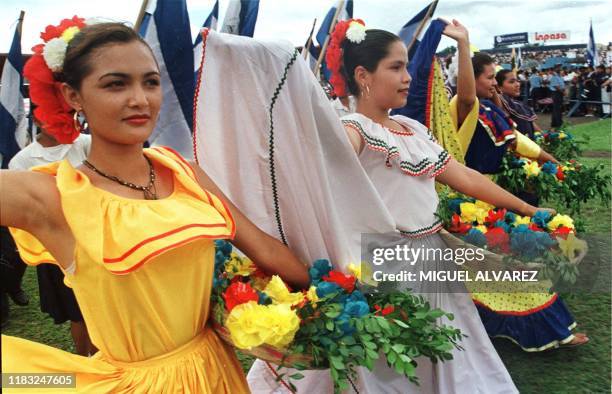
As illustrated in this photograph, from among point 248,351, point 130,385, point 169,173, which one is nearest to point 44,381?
point 130,385

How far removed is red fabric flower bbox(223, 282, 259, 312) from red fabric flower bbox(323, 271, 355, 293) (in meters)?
0.24

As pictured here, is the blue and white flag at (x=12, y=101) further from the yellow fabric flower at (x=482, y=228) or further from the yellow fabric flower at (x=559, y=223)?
the yellow fabric flower at (x=559, y=223)

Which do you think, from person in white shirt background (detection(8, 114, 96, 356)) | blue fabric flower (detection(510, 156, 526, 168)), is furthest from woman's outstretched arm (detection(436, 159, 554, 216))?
person in white shirt background (detection(8, 114, 96, 356))

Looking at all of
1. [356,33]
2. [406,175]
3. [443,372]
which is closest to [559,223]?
[406,175]

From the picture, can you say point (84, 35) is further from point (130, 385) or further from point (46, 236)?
point (130, 385)

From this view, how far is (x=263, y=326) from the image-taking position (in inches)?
61.4

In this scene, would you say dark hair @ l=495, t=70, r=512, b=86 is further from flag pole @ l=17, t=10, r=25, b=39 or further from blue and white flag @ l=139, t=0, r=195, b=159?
flag pole @ l=17, t=10, r=25, b=39

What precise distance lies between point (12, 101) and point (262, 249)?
11.3 ft

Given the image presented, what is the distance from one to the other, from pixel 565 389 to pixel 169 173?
2.67 meters

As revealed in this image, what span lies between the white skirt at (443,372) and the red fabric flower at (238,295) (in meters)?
0.94

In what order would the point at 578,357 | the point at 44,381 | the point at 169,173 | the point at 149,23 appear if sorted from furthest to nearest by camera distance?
the point at 149,23 → the point at 578,357 → the point at 169,173 → the point at 44,381

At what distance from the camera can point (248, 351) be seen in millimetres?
1704

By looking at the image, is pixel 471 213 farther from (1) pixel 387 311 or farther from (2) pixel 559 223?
(1) pixel 387 311

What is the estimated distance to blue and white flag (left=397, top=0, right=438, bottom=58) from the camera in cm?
375
